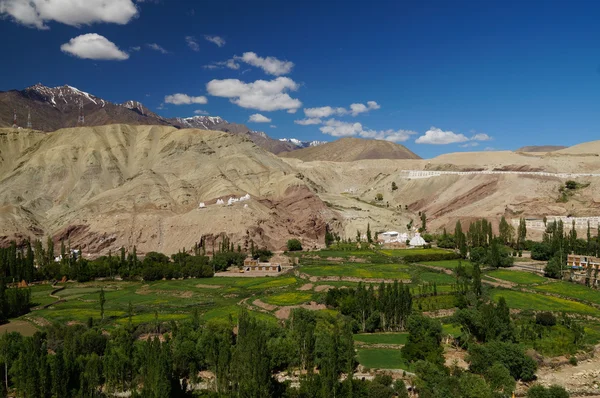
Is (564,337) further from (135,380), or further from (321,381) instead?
(135,380)

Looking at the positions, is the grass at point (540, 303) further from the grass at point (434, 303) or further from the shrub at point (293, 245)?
the shrub at point (293, 245)

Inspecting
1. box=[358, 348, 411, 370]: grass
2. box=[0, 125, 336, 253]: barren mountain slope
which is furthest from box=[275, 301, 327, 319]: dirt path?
box=[0, 125, 336, 253]: barren mountain slope

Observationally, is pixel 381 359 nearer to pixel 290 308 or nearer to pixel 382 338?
pixel 382 338

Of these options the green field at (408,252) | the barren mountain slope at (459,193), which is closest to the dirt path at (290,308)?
the green field at (408,252)

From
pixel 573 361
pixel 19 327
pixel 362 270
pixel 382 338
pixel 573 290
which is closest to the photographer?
pixel 573 361

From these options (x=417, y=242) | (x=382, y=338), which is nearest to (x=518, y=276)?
(x=417, y=242)

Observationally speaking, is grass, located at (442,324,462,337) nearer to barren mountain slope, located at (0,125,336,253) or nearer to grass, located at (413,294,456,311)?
grass, located at (413,294,456,311)
